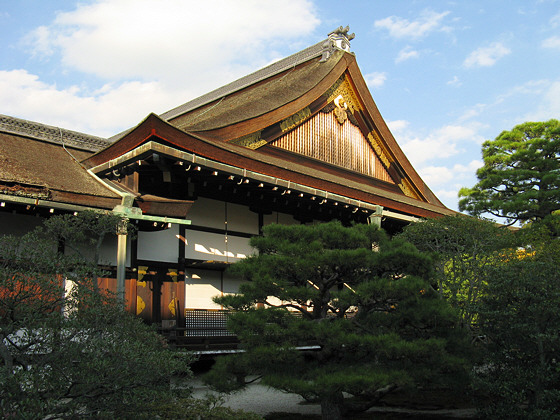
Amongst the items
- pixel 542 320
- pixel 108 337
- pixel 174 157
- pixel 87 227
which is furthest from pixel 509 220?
pixel 108 337

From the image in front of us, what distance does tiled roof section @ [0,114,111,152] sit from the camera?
12.3 metres

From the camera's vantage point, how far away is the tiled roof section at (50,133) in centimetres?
1233

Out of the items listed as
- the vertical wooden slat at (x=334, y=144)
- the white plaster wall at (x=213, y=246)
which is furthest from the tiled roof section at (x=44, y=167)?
the vertical wooden slat at (x=334, y=144)

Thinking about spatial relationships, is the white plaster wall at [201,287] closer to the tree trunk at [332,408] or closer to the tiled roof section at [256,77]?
the tree trunk at [332,408]

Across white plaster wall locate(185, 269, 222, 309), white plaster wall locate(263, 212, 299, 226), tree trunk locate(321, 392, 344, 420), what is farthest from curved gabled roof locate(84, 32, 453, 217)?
tree trunk locate(321, 392, 344, 420)

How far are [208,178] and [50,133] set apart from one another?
4.06 meters

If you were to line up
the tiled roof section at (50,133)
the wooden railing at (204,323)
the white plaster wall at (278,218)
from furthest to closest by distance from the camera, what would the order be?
the white plaster wall at (278,218)
the tiled roof section at (50,133)
the wooden railing at (204,323)

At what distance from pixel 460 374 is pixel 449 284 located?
3.25 m

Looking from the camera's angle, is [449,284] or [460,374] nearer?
[460,374]

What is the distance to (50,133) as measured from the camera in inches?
517

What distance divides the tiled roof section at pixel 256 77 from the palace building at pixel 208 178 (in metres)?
1.21

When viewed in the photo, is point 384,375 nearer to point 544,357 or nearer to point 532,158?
point 544,357

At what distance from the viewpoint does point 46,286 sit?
5.57m

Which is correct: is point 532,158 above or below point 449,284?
above
